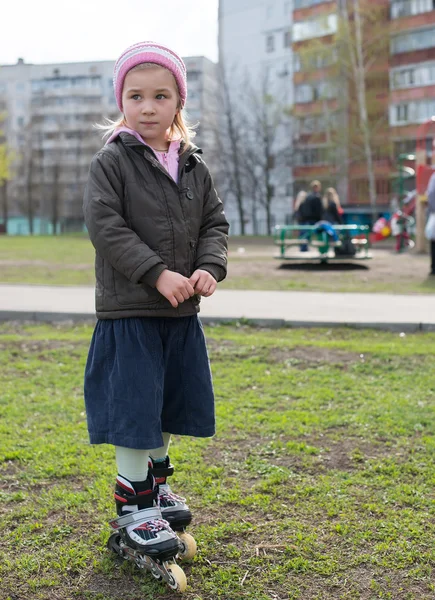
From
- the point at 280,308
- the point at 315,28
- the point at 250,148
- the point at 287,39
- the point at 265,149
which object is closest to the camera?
the point at 280,308

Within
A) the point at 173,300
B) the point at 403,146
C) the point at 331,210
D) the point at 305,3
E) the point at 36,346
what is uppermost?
the point at 305,3

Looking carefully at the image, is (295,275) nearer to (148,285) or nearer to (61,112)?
(148,285)

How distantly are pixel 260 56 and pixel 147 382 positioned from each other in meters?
64.6

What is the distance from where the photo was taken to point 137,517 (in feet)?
8.48

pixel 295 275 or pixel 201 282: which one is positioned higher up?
pixel 201 282

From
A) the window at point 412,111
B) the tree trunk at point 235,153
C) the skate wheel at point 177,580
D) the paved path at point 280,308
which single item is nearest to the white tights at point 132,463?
the skate wheel at point 177,580

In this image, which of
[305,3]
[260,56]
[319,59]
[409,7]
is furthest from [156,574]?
[260,56]

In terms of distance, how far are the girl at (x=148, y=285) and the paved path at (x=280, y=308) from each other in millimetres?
4610

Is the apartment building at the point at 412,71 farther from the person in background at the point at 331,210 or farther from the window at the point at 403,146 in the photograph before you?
the person in background at the point at 331,210

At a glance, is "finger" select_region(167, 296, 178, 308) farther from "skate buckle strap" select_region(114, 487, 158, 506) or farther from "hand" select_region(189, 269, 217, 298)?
"skate buckle strap" select_region(114, 487, 158, 506)

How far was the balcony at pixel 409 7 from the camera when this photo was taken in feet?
159

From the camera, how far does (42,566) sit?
8.38 feet

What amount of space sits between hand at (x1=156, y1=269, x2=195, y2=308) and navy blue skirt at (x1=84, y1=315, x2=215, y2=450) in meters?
0.16

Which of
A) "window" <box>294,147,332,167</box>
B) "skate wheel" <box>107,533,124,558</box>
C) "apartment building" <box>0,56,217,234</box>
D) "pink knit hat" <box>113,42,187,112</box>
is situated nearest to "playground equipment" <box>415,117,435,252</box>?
"pink knit hat" <box>113,42,187,112</box>
